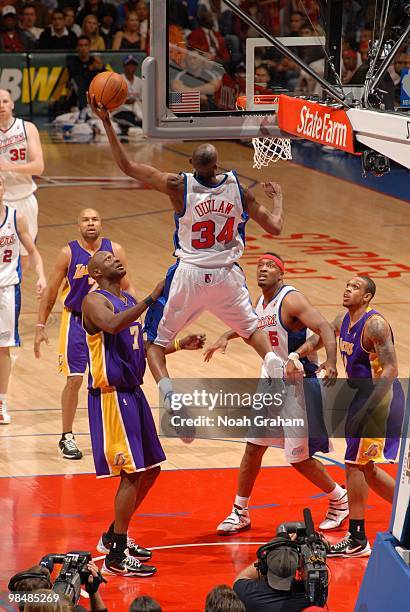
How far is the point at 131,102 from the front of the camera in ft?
73.0

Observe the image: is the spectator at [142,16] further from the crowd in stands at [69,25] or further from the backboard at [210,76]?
the backboard at [210,76]

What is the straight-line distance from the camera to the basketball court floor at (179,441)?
7512mm

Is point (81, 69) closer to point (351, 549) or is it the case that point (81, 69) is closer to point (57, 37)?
point (57, 37)

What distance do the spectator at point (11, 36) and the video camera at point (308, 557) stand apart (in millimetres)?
17950

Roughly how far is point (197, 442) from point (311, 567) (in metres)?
4.15

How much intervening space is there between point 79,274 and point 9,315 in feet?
3.42

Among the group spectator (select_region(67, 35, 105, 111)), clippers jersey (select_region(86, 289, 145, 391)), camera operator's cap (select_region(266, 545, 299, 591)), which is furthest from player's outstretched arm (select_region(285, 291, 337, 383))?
spectator (select_region(67, 35, 105, 111))

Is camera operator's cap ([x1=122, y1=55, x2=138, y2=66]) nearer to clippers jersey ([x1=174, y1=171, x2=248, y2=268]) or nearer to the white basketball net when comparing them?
the white basketball net

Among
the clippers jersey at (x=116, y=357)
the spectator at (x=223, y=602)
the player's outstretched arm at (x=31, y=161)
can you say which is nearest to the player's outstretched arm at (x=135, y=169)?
the clippers jersey at (x=116, y=357)

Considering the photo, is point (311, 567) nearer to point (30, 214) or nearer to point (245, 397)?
point (245, 397)

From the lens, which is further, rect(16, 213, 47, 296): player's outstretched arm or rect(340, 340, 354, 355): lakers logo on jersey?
rect(16, 213, 47, 296): player's outstretched arm

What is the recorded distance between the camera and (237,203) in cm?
761

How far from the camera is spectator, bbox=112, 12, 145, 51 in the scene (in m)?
23.3

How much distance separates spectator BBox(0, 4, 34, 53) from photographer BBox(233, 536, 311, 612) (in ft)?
59.4
